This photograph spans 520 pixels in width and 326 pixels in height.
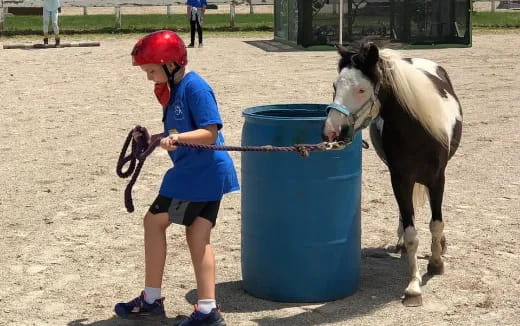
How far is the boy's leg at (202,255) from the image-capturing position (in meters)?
4.39

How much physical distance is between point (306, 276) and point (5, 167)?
4365mm

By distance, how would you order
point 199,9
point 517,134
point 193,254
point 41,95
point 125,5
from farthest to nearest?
point 125,5 → point 199,9 → point 41,95 → point 517,134 → point 193,254

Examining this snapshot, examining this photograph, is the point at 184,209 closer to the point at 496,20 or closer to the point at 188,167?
the point at 188,167

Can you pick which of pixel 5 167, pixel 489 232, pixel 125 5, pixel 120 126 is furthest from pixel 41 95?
pixel 125 5

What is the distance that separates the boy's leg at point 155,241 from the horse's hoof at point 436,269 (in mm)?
1779

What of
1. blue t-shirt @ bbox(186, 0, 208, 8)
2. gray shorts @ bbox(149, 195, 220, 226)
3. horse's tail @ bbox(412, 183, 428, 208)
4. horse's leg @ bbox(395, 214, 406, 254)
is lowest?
horse's leg @ bbox(395, 214, 406, 254)

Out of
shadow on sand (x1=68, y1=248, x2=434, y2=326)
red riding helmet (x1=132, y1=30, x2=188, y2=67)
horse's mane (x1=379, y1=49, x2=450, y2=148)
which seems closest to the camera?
red riding helmet (x1=132, y1=30, x2=188, y2=67)

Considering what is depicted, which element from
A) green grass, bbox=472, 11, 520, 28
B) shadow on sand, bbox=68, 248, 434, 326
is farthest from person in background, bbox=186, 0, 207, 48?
shadow on sand, bbox=68, 248, 434, 326

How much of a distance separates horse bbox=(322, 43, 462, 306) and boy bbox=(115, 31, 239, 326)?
0.64 meters

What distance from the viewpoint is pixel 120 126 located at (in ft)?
34.2

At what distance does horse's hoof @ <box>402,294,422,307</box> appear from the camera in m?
4.91

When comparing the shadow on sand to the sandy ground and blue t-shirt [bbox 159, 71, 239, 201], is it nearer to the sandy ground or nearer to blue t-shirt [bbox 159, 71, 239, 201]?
the sandy ground

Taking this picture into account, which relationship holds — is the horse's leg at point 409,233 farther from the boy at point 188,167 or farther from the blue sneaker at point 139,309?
the blue sneaker at point 139,309

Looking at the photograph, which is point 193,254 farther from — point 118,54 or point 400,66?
point 118,54
